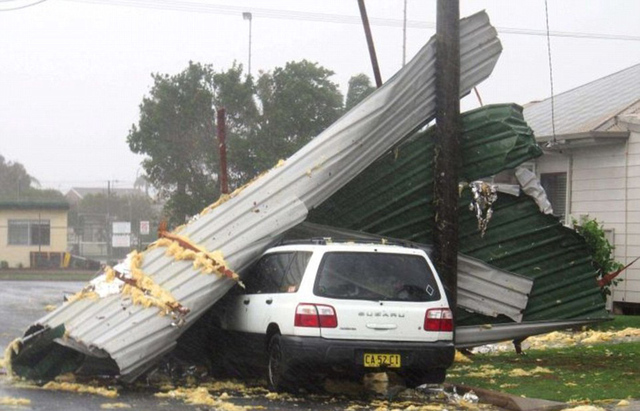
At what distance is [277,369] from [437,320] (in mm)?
1723

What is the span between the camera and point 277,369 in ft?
35.0

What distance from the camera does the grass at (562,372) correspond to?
10.5 m

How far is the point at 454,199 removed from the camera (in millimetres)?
12883

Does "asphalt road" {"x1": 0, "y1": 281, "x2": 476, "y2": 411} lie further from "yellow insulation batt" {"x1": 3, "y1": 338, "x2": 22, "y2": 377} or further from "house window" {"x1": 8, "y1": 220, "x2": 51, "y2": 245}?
"house window" {"x1": 8, "y1": 220, "x2": 51, "y2": 245}

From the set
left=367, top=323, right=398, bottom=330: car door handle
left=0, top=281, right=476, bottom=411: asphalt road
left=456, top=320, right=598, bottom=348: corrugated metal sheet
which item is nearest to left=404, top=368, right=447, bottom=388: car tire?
left=0, top=281, right=476, bottom=411: asphalt road

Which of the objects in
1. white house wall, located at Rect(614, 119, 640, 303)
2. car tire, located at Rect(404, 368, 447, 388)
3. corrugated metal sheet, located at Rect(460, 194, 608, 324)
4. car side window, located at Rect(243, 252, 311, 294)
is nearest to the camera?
car tire, located at Rect(404, 368, 447, 388)

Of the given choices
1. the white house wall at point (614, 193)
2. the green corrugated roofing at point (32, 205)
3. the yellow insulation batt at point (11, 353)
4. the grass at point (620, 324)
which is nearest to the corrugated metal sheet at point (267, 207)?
the yellow insulation batt at point (11, 353)

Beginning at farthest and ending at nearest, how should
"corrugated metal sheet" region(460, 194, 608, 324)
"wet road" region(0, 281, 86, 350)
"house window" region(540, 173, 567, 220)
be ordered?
1. "house window" region(540, 173, 567, 220)
2. "wet road" region(0, 281, 86, 350)
3. "corrugated metal sheet" region(460, 194, 608, 324)

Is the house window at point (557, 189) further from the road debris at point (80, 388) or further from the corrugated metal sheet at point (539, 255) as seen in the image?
the road debris at point (80, 388)

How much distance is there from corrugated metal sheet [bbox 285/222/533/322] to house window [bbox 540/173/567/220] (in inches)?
306

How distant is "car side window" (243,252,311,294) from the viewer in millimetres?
10883

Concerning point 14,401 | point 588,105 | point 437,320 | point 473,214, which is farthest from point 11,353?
point 588,105

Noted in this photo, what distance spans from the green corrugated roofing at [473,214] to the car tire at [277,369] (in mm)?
2516

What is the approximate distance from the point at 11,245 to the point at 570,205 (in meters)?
41.1
